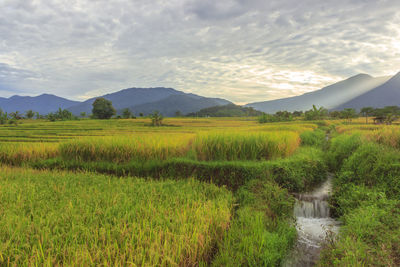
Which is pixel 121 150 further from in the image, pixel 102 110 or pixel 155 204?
pixel 102 110

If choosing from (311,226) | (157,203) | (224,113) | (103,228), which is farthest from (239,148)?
(224,113)

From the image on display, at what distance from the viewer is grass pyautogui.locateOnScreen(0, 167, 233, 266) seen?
2594 millimetres

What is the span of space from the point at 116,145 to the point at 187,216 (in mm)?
6550

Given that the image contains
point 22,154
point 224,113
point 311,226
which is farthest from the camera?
point 224,113

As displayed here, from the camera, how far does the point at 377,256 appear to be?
10.1 feet

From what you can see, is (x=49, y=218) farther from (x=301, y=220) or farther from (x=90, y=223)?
(x=301, y=220)

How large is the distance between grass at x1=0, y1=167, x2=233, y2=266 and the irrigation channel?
5.55 ft

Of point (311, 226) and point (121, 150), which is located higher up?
point (121, 150)

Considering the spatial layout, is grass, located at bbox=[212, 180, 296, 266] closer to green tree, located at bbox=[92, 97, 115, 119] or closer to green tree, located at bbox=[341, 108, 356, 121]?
green tree, located at bbox=[341, 108, 356, 121]

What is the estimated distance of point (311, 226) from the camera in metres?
5.11

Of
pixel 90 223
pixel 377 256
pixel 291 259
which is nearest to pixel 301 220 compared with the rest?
pixel 291 259

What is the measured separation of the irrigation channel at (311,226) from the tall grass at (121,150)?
5.27 meters

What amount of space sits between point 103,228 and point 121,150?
6.32 metres

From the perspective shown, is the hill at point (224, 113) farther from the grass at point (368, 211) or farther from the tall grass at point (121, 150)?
the grass at point (368, 211)
